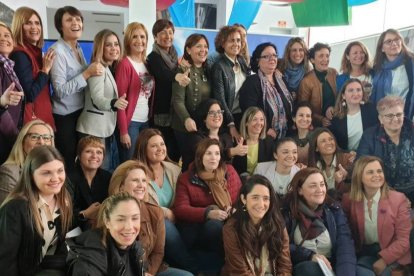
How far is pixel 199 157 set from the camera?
2898 mm

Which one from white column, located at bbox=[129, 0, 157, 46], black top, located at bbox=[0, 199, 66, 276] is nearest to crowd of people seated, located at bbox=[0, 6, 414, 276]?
black top, located at bbox=[0, 199, 66, 276]

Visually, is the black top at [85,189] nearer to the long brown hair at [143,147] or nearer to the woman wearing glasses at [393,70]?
the long brown hair at [143,147]

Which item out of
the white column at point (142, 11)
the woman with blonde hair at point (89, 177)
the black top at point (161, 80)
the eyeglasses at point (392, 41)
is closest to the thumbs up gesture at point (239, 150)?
the black top at point (161, 80)

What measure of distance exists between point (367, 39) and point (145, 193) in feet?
17.9

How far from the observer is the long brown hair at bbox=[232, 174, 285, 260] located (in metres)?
2.42

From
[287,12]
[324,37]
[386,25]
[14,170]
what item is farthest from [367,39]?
[14,170]

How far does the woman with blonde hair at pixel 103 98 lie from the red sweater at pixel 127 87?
0.15 ft

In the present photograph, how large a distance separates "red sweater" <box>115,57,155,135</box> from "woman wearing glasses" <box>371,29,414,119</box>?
6.71 ft

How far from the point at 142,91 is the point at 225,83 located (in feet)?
2.21

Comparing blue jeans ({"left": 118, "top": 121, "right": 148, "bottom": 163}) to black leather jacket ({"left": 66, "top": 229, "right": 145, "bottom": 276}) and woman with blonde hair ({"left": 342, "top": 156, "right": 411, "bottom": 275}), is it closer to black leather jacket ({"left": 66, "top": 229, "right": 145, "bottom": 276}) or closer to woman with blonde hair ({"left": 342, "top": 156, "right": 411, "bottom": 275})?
black leather jacket ({"left": 66, "top": 229, "right": 145, "bottom": 276})

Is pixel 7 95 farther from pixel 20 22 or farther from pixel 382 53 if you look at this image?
pixel 382 53

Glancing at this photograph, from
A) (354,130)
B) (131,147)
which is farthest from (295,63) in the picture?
(131,147)

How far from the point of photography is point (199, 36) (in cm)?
325

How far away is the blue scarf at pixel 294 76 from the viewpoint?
147 inches
